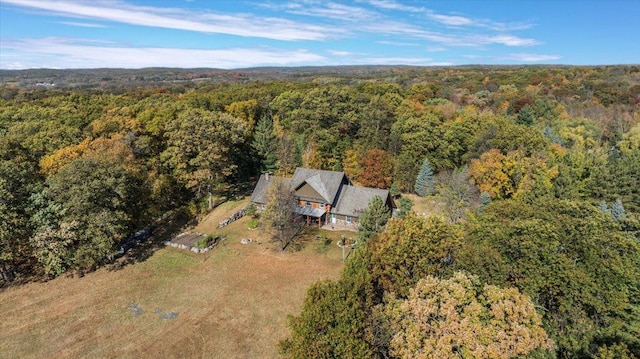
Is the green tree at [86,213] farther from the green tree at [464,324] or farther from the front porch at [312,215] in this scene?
the green tree at [464,324]

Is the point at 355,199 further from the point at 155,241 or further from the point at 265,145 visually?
the point at 155,241

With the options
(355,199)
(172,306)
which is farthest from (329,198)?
(172,306)

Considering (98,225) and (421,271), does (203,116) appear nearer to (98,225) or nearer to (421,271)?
(98,225)

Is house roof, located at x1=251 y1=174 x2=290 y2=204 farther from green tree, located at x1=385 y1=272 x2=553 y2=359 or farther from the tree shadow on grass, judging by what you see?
green tree, located at x1=385 y1=272 x2=553 y2=359

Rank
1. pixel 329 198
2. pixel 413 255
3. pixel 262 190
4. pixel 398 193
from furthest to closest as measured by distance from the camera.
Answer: pixel 398 193 < pixel 262 190 < pixel 329 198 < pixel 413 255

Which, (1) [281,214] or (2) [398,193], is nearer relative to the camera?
(1) [281,214]

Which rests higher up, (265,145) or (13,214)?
(265,145)

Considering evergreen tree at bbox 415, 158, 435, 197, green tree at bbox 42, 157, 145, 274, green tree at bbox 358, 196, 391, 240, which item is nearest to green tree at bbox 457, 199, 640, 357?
green tree at bbox 358, 196, 391, 240

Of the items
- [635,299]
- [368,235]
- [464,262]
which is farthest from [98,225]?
[635,299]
